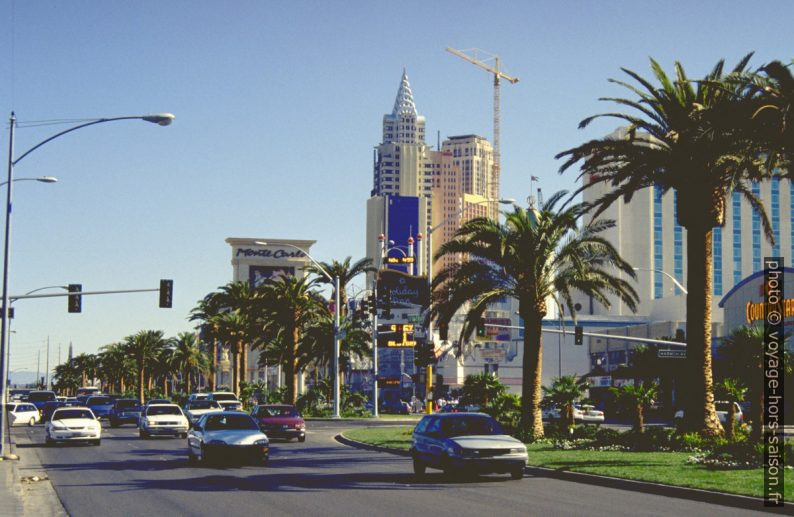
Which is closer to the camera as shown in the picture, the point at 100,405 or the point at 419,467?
the point at 419,467

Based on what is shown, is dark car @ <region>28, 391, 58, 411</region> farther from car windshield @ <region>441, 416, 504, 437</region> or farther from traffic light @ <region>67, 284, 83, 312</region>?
car windshield @ <region>441, 416, 504, 437</region>

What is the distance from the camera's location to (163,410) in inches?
1756

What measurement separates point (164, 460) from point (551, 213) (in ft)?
53.4

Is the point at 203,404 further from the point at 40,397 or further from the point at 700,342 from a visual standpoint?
the point at 40,397

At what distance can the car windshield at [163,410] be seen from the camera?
44094 millimetres

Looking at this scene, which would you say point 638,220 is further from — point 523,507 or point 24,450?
point 523,507

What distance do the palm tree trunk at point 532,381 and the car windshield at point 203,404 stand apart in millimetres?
18465

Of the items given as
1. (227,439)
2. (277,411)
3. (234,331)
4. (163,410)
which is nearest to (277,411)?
(277,411)

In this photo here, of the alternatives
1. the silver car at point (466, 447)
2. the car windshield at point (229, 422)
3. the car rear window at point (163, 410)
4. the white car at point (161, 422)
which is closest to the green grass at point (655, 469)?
the silver car at point (466, 447)

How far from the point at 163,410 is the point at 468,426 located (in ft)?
77.7

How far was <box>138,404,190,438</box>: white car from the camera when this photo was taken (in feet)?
143

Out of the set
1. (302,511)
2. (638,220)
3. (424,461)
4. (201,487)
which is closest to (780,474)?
(424,461)

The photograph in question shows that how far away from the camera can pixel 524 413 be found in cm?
3738

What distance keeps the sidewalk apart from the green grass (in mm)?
11399
